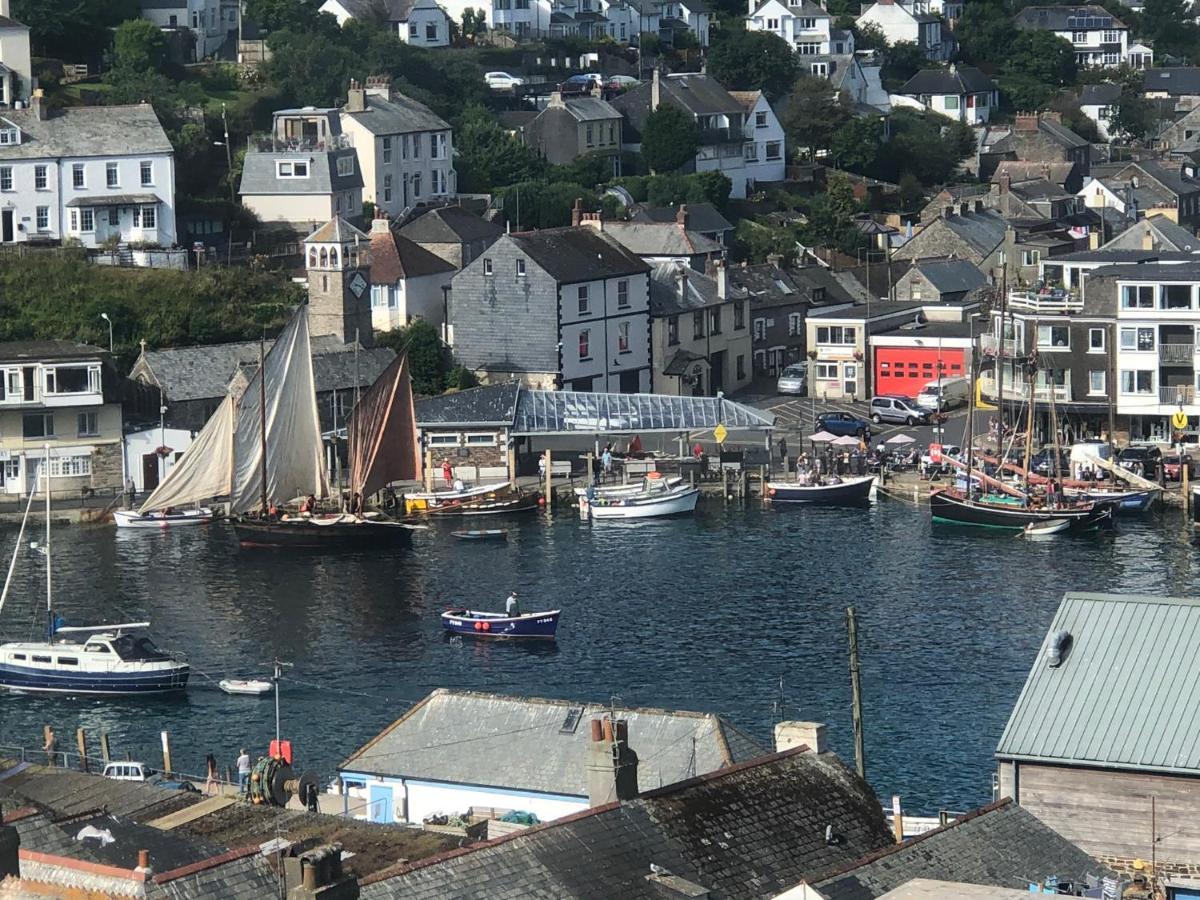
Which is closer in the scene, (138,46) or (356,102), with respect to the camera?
(356,102)

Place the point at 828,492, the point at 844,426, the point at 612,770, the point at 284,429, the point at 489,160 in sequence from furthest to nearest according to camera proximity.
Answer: the point at 489,160 → the point at 844,426 → the point at 284,429 → the point at 828,492 → the point at 612,770

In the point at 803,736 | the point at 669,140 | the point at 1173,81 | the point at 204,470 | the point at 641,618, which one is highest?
the point at 1173,81

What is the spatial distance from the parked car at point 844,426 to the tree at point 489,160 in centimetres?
3411

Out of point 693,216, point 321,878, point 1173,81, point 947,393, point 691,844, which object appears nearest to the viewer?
point 321,878

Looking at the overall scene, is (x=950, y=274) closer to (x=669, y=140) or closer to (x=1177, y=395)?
(x=669, y=140)

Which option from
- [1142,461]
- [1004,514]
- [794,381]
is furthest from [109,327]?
[1142,461]

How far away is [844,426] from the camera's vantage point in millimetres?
106250

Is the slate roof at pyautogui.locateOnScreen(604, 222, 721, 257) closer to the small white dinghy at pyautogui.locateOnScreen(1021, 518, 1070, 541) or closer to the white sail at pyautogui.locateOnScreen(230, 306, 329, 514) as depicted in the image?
the white sail at pyautogui.locateOnScreen(230, 306, 329, 514)

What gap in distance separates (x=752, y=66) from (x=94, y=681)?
3863 inches

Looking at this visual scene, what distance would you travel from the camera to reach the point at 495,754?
5206cm

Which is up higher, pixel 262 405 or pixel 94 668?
pixel 262 405

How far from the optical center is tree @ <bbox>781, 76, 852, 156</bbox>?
519 ft

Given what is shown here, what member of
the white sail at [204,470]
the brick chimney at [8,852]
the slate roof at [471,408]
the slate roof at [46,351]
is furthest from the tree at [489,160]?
the brick chimney at [8,852]

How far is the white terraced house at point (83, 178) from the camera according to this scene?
115 metres
